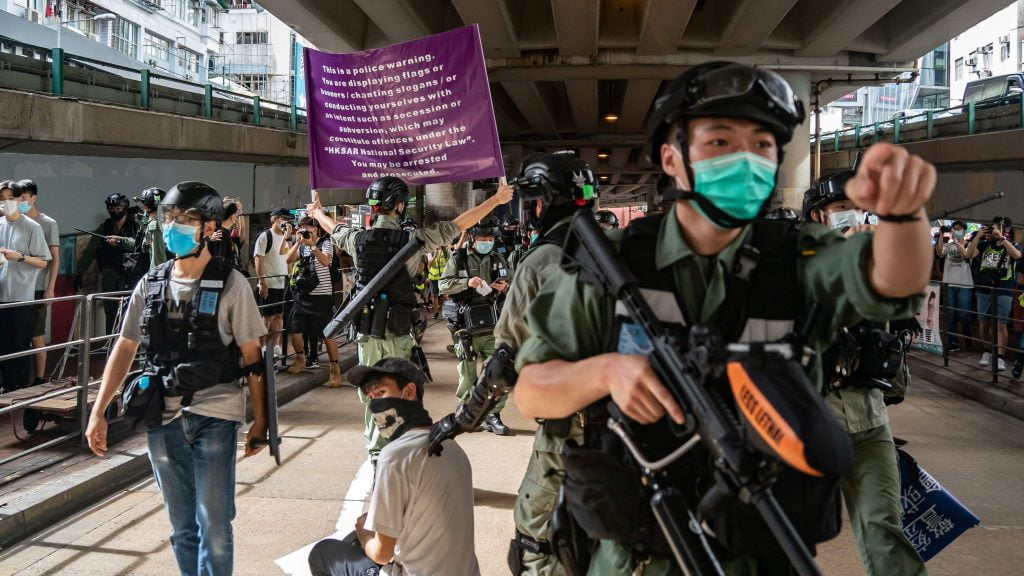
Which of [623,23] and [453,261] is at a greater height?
[623,23]

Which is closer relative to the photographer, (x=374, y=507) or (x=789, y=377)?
(x=789, y=377)

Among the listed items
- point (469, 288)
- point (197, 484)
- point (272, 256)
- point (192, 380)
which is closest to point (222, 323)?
point (192, 380)

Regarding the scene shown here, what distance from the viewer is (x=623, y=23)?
15.4 metres

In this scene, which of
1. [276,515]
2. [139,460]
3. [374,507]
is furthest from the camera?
[139,460]

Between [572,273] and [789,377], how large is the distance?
2.23ft

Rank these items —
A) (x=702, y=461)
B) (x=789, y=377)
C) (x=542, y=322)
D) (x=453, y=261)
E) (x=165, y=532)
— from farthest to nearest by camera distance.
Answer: (x=453, y=261) < (x=165, y=532) < (x=542, y=322) < (x=702, y=461) < (x=789, y=377)

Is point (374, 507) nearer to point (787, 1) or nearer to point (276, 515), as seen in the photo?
point (276, 515)

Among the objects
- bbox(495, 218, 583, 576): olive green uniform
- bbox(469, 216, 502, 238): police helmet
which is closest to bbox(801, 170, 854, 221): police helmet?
bbox(495, 218, 583, 576): olive green uniform

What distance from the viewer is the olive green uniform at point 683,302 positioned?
5.88 ft

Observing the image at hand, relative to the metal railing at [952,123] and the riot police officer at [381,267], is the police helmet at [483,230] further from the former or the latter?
the metal railing at [952,123]

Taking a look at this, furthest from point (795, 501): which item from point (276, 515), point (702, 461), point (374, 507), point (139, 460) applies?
point (139, 460)

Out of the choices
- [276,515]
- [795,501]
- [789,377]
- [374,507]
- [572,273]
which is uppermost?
[572,273]

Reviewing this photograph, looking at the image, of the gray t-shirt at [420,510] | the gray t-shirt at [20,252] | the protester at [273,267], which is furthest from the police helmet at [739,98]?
the protester at [273,267]

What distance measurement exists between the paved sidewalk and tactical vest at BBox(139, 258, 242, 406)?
1.41m
